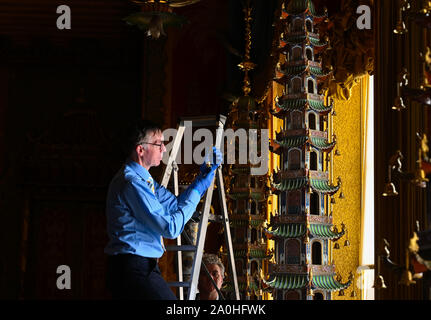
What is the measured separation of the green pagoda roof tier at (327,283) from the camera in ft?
14.8

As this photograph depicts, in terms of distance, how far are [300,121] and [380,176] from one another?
2.52ft

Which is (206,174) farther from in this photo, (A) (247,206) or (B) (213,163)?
(A) (247,206)

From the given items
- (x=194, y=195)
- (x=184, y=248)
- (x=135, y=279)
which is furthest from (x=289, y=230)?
(x=135, y=279)

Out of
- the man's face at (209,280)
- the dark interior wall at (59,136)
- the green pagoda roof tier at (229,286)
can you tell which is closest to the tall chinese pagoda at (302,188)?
the man's face at (209,280)

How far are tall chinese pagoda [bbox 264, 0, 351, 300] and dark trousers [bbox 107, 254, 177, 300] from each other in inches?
61.5

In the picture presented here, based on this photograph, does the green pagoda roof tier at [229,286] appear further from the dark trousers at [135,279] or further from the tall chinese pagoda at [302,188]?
the dark trousers at [135,279]

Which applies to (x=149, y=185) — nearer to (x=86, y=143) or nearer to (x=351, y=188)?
(x=351, y=188)

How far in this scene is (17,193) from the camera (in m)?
9.57

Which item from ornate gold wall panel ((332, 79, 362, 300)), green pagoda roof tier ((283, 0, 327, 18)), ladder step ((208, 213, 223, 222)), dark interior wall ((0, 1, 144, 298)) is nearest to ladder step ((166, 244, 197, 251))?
ladder step ((208, 213, 223, 222))

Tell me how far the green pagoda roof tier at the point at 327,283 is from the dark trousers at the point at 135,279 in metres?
1.60

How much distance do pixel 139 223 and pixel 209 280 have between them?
51.8 inches

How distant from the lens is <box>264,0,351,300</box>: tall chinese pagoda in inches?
178

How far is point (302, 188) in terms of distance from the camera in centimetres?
458
